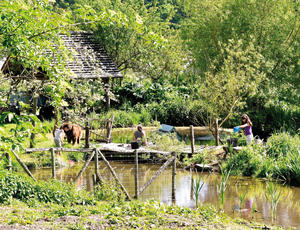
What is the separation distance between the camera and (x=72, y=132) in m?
17.5

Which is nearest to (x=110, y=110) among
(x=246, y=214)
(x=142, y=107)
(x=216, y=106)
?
(x=142, y=107)

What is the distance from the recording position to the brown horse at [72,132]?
17.2 meters

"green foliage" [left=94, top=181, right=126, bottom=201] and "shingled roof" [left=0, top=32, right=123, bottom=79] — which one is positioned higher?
"shingled roof" [left=0, top=32, right=123, bottom=79]

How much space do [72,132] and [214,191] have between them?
6.40 m

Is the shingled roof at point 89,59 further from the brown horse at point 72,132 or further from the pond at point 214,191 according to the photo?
the pond at point 214,191

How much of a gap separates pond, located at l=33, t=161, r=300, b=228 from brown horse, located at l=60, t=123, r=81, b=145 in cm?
123

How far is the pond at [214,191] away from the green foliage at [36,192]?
101 inches

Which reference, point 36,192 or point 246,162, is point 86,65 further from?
point 36,192

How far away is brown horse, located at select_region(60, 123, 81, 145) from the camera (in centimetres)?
1725

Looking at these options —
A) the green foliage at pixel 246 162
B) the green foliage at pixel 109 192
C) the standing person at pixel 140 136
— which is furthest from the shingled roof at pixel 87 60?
the green foliage at pixel 109 192

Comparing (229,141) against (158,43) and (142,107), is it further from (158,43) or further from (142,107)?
(142,107)

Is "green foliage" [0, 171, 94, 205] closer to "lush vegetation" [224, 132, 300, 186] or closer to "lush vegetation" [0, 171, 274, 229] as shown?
"lush vegetation" [0, 171, 274, 229]

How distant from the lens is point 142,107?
26.6m

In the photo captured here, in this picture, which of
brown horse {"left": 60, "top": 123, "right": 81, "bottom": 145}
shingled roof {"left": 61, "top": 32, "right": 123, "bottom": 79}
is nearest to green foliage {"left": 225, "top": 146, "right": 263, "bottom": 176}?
brown horse {"left": 60, "top": 123, "right": 81, "bottom": 145}
